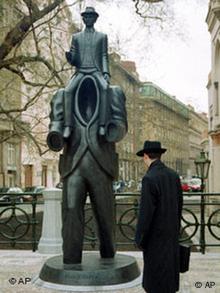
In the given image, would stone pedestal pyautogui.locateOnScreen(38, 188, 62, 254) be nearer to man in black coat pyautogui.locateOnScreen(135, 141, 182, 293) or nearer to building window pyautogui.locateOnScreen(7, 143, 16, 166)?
man in black coat pyautogui.locateOnScreen(135, 141, 182, 293)

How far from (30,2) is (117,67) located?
5236 mm

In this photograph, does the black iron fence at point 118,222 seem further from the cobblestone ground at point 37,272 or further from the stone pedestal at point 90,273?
the stone pedestal at point 90,273

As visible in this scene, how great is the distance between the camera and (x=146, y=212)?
15.5 ft

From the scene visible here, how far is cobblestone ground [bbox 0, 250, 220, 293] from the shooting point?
22.1ft

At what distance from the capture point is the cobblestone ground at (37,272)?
6.74 meters

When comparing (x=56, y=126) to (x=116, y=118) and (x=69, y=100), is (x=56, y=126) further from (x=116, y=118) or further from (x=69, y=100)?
(x=116, y=118)

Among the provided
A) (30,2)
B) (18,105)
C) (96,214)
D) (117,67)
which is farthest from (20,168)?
→ (96,214)

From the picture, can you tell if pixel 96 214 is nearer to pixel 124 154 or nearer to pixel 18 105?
pixel 18 105

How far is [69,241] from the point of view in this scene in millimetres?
6547

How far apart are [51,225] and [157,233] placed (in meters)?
5.79

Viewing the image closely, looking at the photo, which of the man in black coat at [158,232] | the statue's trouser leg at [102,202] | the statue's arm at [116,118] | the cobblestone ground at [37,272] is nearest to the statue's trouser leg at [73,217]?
the statue's trouser leg at [102,202]

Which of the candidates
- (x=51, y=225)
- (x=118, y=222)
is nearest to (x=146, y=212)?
(x=118, y=222)

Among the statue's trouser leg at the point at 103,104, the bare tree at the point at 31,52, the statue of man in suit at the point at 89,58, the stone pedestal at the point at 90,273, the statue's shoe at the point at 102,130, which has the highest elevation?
the bare tree at the point at 31,52

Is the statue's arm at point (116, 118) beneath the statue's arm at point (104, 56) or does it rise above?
beneath
